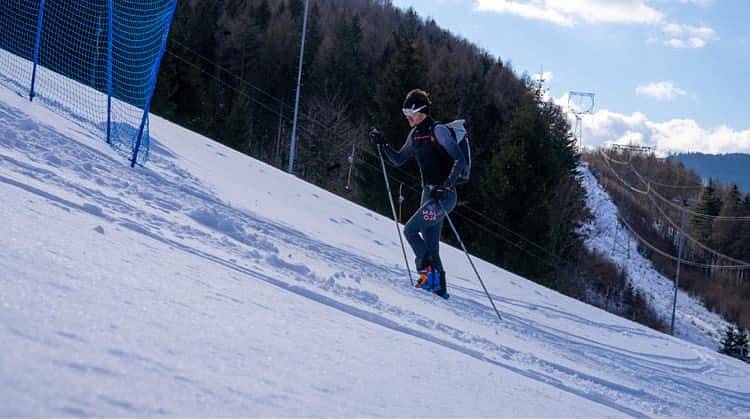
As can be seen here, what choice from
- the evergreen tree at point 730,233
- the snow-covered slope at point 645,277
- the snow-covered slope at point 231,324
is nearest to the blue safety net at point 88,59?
the snow-covered slope at point 231,324

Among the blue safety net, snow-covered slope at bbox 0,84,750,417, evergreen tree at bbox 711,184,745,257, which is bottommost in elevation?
snow-covered slope at bbox 0,84,750,417

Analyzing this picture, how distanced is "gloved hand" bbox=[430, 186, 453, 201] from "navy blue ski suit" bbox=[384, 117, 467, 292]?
20 millimetres

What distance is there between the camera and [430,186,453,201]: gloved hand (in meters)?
6.00

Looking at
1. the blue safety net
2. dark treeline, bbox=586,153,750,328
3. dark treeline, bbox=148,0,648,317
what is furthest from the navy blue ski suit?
dark treeline, bbox=586,153,750,328

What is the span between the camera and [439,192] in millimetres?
6035

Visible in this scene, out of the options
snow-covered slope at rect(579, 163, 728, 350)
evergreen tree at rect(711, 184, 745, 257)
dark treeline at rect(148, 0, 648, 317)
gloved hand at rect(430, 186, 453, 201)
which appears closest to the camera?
gloved hand at rect(430, 186, 453, 201)

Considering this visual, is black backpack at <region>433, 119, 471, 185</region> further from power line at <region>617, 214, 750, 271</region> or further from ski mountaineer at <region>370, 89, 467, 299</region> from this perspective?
power line at <region>617, 214, 750, 271</region>

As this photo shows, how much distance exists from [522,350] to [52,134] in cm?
504

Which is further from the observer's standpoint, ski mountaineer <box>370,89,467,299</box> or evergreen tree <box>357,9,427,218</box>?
evergreen tree <box>357,9,427,218</box>

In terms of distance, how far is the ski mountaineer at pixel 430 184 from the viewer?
6.03 m

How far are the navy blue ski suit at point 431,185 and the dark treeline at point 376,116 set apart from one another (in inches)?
774

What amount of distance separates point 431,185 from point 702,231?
83623mm

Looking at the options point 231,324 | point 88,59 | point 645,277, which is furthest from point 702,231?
point 231,324

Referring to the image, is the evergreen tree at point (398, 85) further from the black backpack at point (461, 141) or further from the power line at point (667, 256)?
the power line at point (667, 256)
